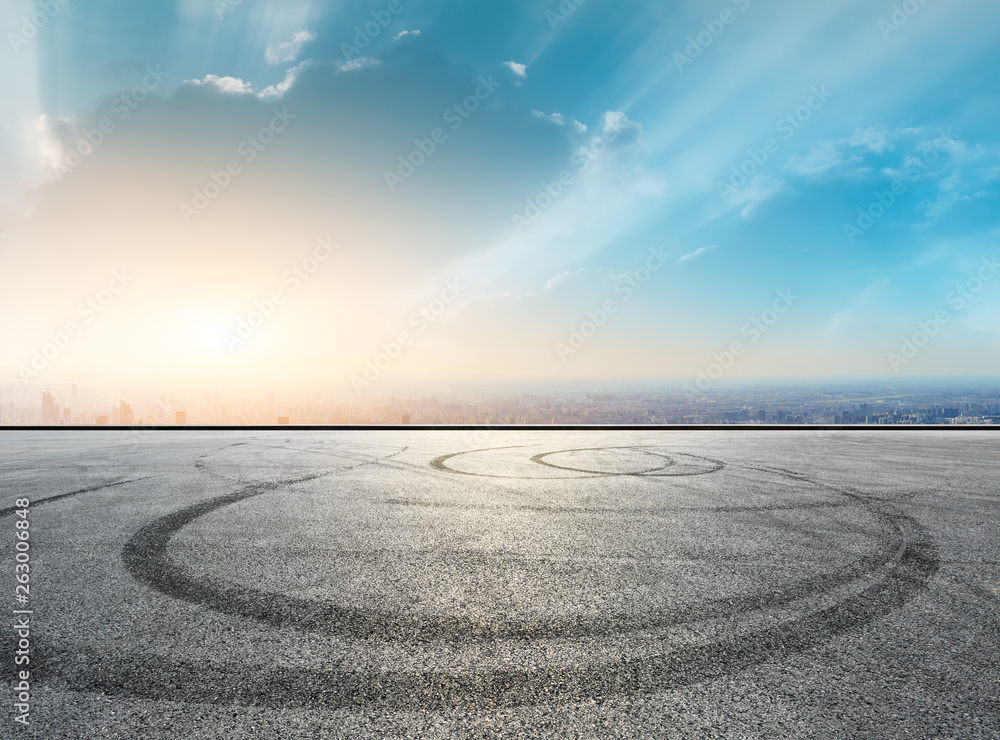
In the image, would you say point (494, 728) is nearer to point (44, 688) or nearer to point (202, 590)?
point (44, 688)

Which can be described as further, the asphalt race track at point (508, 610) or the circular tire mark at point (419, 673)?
the circular tire mark at point (419, 673)

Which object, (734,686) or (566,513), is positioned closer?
(734,686)

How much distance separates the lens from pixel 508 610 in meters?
3.36

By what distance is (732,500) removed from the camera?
6.63 metres

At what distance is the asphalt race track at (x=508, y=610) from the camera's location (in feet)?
7.63

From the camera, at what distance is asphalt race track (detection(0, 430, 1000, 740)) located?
232cm

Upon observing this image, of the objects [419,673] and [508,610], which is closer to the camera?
[419,673]

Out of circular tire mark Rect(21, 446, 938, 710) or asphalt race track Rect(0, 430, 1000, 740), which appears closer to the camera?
asphalt race track Rect(0, 430, 1000, 740)

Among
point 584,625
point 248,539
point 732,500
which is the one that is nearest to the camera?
point 584,625

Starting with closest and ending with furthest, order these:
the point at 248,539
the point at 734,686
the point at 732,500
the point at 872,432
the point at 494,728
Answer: the point at 494,728
the point at 734,686
the point at 248,539
the point at 732,500
the point at 872,432

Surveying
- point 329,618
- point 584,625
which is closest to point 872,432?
point 584,625

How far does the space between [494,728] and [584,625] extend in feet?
3.52

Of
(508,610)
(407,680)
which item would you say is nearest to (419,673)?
(407,680)

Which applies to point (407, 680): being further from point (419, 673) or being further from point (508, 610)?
point (508, 610)
